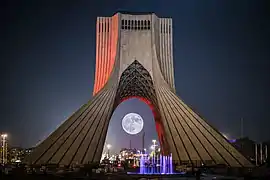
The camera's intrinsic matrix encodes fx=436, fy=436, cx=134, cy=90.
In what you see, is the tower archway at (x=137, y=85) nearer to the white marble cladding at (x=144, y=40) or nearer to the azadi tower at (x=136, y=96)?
the azadi tower at (x=136, y=96)

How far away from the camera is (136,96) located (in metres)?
43.6

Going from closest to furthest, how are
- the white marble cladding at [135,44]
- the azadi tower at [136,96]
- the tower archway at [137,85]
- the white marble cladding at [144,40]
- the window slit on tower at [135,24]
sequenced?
the azadi tower at [136,96], the white marble cladding at [135,44], the white marble cladding at [144,40], the tower archway at [137,85], the window slit on tower at [135,24]

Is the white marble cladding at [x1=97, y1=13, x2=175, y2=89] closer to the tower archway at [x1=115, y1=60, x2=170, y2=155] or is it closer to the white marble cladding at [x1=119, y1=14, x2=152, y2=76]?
the white marble cladding at [x1=119, y1=14, x2=152, y2=76]

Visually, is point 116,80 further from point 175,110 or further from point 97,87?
point 175,110

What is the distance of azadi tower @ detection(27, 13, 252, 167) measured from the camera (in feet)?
86.9

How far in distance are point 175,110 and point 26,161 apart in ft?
36.3

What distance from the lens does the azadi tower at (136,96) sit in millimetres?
26500

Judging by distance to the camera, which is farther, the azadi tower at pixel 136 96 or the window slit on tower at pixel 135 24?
the window slit on tower at pixel 135 24

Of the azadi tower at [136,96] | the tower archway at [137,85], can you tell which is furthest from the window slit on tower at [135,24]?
the tower archway at [137,85]

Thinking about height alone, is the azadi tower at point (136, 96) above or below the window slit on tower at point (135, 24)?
below

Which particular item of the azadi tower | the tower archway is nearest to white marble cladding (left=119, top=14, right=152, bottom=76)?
the azadi tower

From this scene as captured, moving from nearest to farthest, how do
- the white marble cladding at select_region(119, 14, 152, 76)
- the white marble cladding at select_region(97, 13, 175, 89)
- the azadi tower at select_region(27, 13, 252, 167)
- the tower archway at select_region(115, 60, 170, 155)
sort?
the azadi tower at select_region(27, 13, 252, 167), the white marble cladding at select_region(119, 14, 152, 76), the white marble cladding at select_region(97, 13, 175, 89), the tower archway at select_region(115, 60, 170, 155)

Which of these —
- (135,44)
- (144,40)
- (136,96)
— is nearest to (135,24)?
(144,40)

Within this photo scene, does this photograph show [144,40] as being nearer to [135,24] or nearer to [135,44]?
[135,44]
